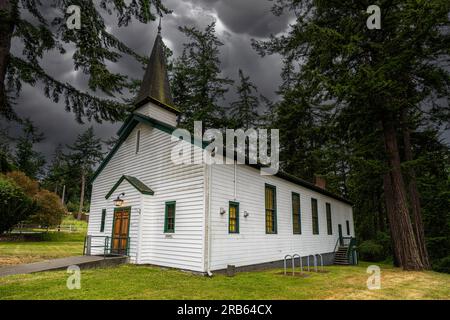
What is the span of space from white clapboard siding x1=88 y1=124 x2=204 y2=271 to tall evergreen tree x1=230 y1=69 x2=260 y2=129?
47.9 ft

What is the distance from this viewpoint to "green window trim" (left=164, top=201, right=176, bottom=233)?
10525 millimetres

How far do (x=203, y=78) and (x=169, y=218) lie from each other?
17.1 metres

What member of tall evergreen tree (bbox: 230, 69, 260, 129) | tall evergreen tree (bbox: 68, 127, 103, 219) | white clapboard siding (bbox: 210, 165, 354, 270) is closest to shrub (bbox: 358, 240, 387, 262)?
white clapboard siding (bbox: 210, 165, 354, 270)

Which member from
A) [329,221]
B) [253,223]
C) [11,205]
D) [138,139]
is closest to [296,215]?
[253,223]

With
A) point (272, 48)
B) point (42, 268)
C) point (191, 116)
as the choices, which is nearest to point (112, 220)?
point (42, 268)

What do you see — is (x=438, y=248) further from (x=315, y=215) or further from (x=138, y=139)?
(x=138, y=139)

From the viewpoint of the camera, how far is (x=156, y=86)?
14.8 metres

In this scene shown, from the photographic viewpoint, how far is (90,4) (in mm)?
8547

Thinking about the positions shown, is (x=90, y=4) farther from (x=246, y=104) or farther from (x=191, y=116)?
(x=246, y=104)

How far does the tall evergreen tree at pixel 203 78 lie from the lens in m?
24.7

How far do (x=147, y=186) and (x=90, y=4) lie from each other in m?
7.03

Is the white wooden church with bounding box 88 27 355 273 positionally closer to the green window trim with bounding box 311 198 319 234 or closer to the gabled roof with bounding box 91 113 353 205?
the gabled roof with bounding box 91 113 353 205

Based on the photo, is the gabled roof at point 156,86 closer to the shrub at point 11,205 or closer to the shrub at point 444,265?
the shrub at point 11,205
